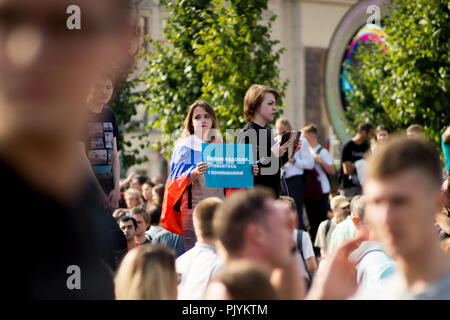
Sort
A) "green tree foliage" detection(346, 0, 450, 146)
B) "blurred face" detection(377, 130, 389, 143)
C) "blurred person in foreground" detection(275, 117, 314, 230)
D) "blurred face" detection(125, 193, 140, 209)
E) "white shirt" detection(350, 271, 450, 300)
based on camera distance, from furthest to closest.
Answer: "green tree foliage" detection(346, 0, 450, 146) < "blurred face" detection(125, 193, 140, 209) < "blurred face" detection(377, 130, 389, 143) < "blurred person in foreground" detection(275, 117, 314, 230) < "white shirt" detection(350, 271, 450, 300)

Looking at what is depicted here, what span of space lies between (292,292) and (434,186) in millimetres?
693

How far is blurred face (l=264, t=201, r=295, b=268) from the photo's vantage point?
7.39 feet

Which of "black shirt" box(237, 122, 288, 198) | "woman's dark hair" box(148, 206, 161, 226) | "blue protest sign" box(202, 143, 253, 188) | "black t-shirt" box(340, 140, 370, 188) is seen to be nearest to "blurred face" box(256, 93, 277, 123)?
"black shirt" box(237, 122, 288, 198)

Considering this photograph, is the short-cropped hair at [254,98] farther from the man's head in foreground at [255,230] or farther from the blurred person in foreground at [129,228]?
the man's head in foreground at [255,230]

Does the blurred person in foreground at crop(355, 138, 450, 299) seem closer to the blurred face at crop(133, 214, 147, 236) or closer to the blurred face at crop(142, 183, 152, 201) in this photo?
the blurred face at crop(133, 214, 147, 236)

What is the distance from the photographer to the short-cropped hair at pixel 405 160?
1.81m

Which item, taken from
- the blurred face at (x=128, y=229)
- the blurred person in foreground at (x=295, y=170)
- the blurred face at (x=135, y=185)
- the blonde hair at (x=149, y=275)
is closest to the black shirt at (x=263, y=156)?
the blurred face at (x=128, y=229)

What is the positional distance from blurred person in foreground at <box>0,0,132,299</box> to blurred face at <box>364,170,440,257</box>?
89 centimetres

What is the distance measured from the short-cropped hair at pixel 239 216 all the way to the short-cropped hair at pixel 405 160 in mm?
537

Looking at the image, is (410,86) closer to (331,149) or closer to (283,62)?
(331,149)

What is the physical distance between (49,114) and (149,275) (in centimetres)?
198

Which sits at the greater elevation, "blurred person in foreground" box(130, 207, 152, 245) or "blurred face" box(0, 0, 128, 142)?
"blurred face" box(0, 0, 128, 142)

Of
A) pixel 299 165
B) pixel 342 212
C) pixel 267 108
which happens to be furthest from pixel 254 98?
pixel 299 165

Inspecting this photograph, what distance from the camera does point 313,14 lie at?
2255cm
